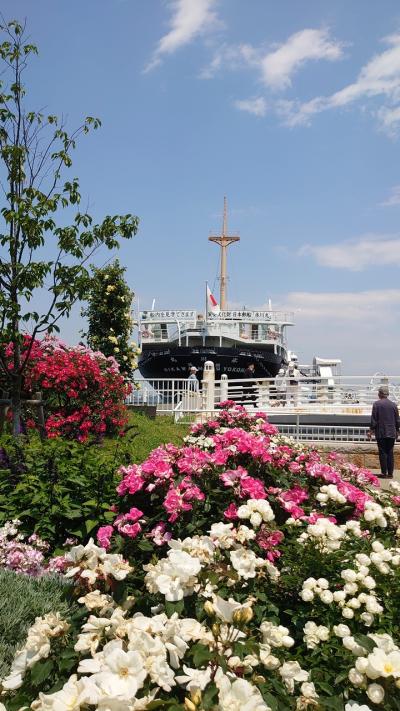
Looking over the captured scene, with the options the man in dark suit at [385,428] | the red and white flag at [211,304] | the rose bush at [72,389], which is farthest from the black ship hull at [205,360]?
the rose bush at [72,389]

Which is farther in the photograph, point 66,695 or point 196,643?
point 196,643

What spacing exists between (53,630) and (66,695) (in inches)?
17.9

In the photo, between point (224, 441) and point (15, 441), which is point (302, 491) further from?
point (15, 441)

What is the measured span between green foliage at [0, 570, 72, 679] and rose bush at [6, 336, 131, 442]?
17.5 feet

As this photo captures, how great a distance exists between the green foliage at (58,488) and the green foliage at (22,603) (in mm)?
851

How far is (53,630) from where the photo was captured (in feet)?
6.52

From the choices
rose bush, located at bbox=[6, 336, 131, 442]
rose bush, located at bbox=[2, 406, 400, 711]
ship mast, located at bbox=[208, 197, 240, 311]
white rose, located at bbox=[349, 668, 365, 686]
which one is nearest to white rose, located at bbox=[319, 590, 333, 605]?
rose bush, located at bbox=[2, 406, 400, 711]

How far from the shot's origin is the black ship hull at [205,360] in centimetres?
4025

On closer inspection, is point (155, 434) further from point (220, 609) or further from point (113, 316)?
point (220, 609)

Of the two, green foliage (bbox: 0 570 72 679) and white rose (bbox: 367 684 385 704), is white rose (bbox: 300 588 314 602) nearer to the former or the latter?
white rose (bbox: 367 684 385 704)

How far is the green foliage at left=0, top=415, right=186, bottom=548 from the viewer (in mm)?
4098

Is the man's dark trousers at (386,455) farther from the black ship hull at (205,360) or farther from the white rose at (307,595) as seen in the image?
the black ship hull at (205,360)

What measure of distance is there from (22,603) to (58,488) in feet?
5.35

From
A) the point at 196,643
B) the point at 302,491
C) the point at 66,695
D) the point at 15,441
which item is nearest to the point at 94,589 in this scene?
the point at 196,643
